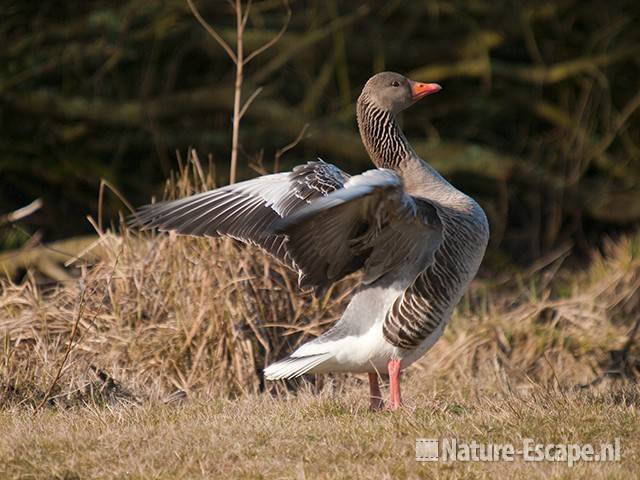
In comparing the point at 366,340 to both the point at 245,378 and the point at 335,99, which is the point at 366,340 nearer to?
the point at 245,378

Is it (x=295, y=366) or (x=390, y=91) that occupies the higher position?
(x=390, y=91)

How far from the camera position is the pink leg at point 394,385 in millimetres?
5637

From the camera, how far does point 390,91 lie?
6.45 meters

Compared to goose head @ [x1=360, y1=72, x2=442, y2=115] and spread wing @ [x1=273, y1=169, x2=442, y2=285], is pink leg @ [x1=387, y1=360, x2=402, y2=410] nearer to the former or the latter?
spread wing @ [x1=273, y1=169, x2=442, y2=285]

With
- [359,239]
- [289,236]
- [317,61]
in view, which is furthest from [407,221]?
[317,61]

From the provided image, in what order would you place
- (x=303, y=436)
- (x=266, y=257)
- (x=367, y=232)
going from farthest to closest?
(x=266, y=257), (x=367, y=232), (x=303, y=436)

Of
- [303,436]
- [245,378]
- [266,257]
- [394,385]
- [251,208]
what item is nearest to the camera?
[303,436]

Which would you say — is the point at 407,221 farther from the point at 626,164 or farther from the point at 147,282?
the point at 626,164

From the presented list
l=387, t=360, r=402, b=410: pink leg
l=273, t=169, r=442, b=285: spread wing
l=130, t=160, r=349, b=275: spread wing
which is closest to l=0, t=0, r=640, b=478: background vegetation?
l=387, t=360, r=402, b=410: pink leg

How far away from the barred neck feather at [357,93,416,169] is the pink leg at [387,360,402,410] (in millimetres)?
1161

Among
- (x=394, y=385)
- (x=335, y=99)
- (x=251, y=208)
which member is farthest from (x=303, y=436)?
(x=335, y=99)

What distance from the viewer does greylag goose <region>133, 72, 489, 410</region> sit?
559cm

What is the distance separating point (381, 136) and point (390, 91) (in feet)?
0.97

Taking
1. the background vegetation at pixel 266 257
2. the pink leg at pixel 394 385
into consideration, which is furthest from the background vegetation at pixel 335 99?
the pink leg at pixel 394 385
